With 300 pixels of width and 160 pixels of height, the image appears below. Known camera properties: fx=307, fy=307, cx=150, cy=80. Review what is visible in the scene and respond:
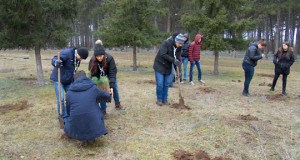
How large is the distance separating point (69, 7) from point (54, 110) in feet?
16.5

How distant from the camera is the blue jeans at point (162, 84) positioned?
7547mm

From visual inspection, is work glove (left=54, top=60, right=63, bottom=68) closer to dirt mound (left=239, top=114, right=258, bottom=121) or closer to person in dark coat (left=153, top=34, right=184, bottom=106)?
person in dark coat (left=153, top=34, right=184, bottom=106)

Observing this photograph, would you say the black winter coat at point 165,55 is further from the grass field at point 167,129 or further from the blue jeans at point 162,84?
the grass field at point 167,129

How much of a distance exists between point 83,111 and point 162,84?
3.10m

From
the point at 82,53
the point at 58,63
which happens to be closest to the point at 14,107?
the point at 58,63

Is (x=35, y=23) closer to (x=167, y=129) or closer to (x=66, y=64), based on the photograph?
(x=66, y=64)

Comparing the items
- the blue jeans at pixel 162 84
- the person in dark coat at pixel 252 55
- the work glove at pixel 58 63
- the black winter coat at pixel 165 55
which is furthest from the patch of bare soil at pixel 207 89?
the work glove at pixel 58 63

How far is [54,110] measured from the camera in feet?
24.5

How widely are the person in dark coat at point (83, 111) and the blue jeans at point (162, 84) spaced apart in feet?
8.98

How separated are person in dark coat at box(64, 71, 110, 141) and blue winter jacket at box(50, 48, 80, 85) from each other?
0.93 metres

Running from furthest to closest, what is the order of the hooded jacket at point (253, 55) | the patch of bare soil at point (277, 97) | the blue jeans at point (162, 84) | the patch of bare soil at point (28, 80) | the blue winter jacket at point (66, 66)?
the patch of bare soil at point (28, 80) < the patch of bare soil at point (277, 97) < the hooded jacket at point (253, 55) < the blue jeans at point (162, 84) < the blue winter jacket at point (66, 66)

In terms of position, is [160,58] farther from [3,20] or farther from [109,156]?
[3,20]

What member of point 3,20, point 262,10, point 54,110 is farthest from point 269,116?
point 262,10

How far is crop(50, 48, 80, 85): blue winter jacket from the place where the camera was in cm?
579
